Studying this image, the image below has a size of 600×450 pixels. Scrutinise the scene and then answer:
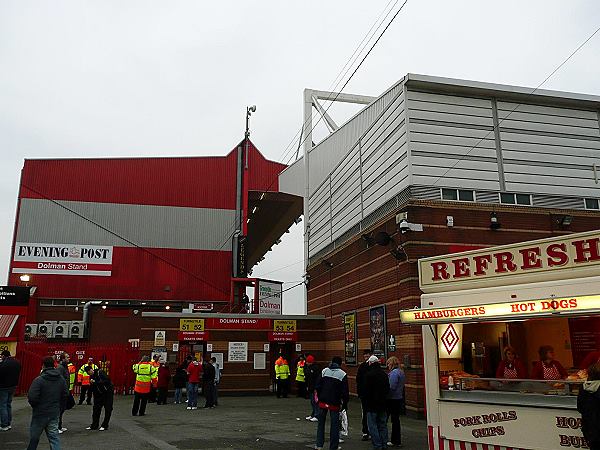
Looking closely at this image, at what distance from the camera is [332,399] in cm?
1034

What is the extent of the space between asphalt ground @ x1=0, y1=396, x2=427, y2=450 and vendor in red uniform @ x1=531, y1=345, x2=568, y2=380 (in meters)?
3.30

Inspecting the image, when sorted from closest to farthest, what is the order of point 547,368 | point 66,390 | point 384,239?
point 547,368 < point 66,390 < point 384,239

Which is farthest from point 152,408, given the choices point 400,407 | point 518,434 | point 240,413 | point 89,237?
point 89,237

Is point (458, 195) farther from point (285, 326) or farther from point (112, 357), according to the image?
point (112, 357)

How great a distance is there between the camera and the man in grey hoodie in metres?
8.77

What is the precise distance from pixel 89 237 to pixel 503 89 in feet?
83.4

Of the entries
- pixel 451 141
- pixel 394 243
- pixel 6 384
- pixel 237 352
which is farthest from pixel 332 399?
pixel 237 352

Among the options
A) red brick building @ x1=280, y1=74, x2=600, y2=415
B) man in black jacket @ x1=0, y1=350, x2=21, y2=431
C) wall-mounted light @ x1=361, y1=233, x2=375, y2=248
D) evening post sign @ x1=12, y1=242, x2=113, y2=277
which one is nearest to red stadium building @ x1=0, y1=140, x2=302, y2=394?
evening post sign @ x1=12, y1=242, x2=113, y2=277

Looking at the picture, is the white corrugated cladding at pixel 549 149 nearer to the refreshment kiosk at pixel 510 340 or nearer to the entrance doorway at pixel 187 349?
the refreshment kiosk at pixel 510 340

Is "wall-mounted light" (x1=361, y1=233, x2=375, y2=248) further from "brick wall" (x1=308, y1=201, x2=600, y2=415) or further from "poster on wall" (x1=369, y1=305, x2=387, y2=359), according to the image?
"poster on wall" (x1=369, y1=305, x2=387, y2=359)

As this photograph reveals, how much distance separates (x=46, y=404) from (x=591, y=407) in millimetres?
7751

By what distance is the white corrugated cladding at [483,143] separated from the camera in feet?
55.0

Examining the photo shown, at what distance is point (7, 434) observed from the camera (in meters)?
12.3

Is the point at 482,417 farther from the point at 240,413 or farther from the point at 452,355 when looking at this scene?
the point at 240,413
